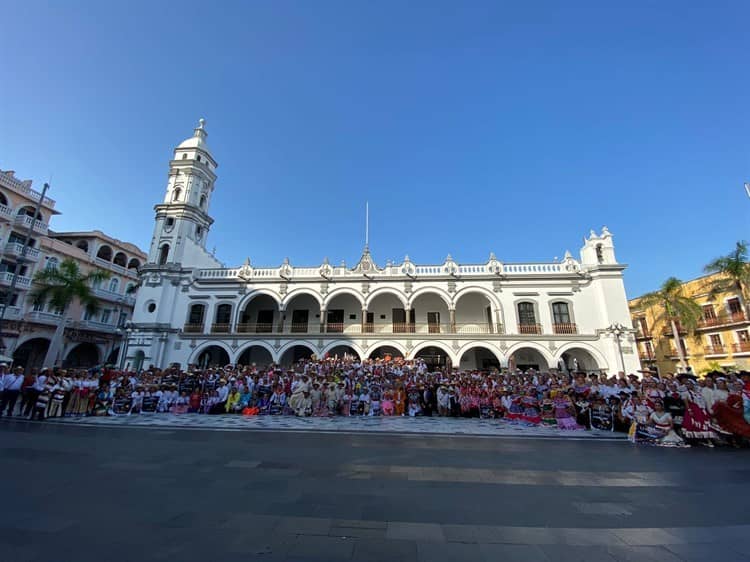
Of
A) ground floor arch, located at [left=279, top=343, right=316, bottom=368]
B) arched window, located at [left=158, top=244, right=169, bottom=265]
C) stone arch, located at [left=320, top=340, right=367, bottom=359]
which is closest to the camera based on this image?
stone arch, located at [left=320, top=340, right=367, bottom=359]

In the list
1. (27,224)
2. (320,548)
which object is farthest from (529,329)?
(27,224)

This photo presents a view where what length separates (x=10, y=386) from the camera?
36.8 feet

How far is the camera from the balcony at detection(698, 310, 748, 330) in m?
25.0

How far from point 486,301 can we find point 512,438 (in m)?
16.6

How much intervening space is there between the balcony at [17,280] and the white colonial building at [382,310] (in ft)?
25.1

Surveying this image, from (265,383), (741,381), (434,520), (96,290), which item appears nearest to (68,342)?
(96,290)

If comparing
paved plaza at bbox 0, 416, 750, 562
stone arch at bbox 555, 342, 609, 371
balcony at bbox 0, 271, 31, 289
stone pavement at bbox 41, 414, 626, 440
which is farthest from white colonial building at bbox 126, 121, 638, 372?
paved plaza at bbox 0, 416, 750, 562

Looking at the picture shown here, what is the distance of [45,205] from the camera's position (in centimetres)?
2686

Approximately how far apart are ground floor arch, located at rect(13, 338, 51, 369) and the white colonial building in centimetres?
906

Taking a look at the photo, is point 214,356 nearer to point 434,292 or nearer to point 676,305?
point 434,292

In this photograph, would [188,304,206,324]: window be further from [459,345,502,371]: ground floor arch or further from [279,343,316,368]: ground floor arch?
[459,345,502,371]: ground floor arch

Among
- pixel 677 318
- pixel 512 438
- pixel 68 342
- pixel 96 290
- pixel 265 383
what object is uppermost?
pixel 96 290

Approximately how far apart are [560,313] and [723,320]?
1571cm

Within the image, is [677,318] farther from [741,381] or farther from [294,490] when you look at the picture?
[294,490]
